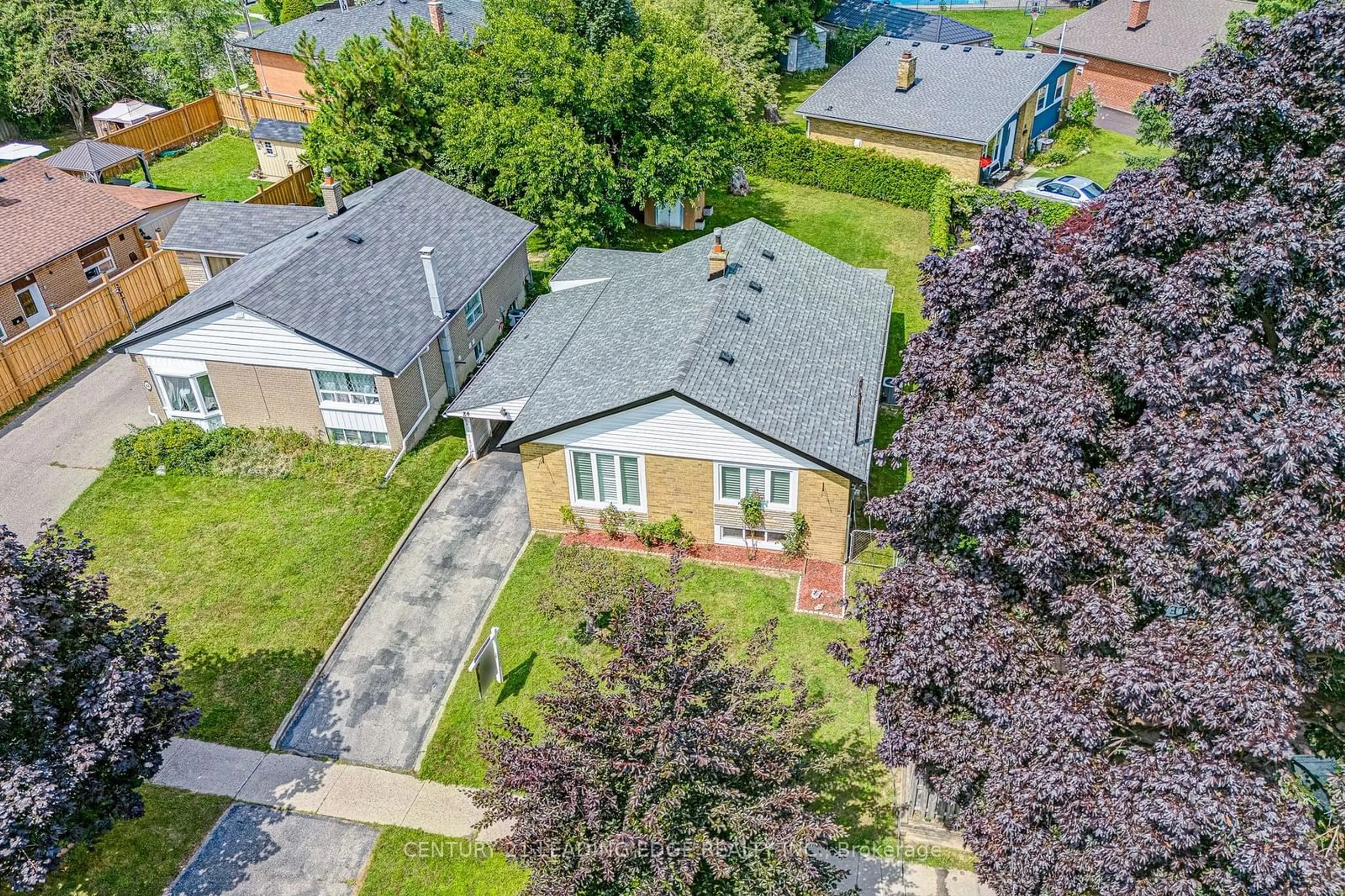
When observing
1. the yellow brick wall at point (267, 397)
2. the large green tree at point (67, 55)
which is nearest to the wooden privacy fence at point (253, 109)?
the large green tree at point (67, 55)

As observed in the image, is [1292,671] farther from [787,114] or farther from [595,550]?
[787,114]

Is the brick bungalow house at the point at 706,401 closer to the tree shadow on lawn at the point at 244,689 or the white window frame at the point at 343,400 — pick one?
the white window frame at the point at 343,400

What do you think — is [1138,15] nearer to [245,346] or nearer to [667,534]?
[667,534]

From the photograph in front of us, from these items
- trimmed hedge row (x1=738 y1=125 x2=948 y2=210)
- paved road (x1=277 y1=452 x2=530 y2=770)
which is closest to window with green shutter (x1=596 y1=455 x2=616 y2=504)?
paved road (x1=277 y1=452 x2=530 y2=770)

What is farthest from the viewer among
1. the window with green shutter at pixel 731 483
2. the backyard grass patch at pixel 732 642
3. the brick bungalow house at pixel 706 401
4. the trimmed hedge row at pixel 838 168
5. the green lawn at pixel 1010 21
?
the green lawn at pixel 1010 21

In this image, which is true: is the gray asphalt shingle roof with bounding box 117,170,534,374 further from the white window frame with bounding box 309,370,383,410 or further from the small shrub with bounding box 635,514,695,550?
the small shrub with bounding box 635,514,695,550

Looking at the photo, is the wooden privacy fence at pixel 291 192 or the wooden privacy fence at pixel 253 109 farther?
the wooden privacy fence at pixel 253 109

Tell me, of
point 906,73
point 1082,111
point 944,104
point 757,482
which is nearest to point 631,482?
point 757,482

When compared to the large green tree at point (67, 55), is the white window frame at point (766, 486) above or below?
below
